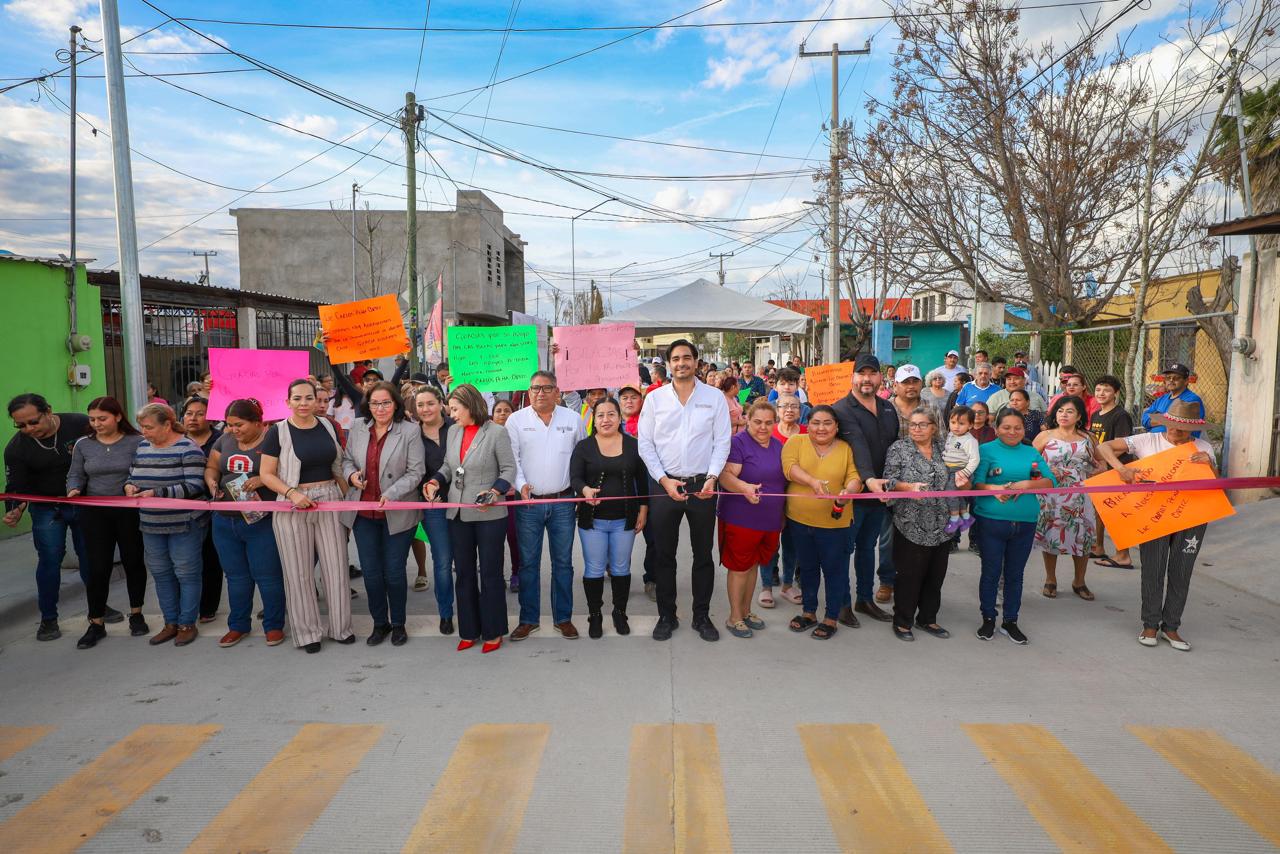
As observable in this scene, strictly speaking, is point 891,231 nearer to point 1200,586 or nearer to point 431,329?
point 431,329

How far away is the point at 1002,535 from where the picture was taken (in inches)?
218

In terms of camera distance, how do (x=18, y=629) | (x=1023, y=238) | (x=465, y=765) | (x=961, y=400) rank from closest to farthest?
(x=465, y=765), (x=18, y=629), (x=961, y=400), (x=1023, y=238)

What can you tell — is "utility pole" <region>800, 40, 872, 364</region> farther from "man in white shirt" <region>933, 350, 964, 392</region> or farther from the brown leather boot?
the brown leather boot

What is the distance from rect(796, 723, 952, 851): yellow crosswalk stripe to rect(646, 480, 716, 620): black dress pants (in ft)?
5.29

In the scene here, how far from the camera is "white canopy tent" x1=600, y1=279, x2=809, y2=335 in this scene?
17141 mm

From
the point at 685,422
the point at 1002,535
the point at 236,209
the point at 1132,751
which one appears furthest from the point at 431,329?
the point at 236,209

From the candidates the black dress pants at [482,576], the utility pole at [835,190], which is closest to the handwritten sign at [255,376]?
the black dress pants at [482,576]

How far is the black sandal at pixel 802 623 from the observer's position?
18.8 feet

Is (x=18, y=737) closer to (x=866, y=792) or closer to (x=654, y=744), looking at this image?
(x=654, y=744)

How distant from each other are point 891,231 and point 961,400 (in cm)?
946

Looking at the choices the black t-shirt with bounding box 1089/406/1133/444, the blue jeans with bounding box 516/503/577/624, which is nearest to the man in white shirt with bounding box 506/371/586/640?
the blue jeans with bounding box 516/503/577/624

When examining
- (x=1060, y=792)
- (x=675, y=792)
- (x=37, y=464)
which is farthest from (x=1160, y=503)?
(x=37, y=464)

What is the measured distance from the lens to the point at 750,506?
18.2 ft

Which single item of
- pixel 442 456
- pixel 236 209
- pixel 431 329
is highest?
pixel 236 209
